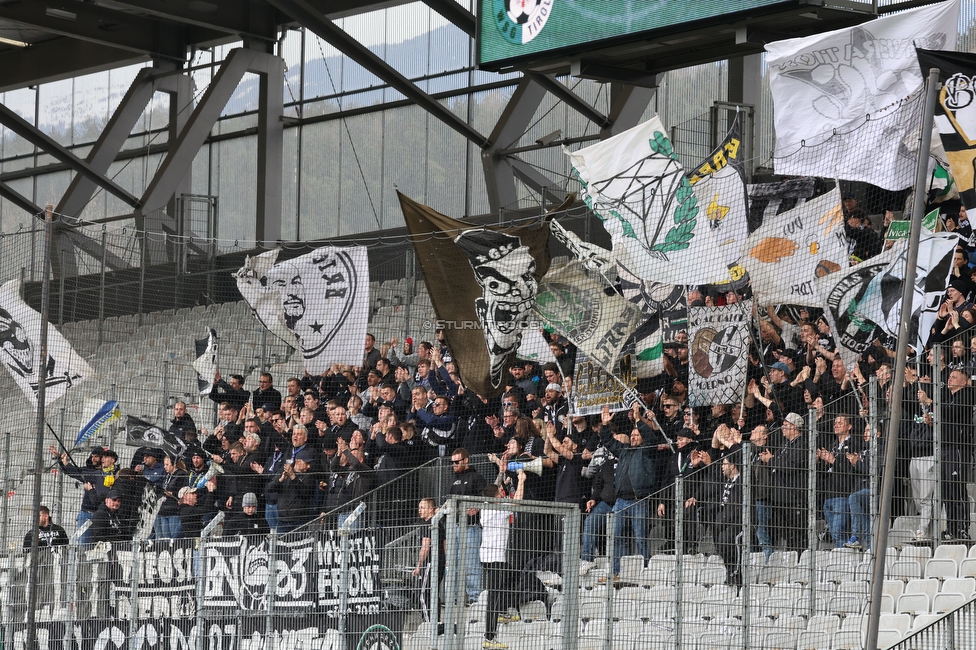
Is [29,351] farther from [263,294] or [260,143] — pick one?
[260,143]

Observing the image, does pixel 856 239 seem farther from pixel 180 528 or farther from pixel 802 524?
pixel 180 528

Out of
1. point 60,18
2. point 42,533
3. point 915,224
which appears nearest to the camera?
point 915,224

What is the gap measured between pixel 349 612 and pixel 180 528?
15.4ft

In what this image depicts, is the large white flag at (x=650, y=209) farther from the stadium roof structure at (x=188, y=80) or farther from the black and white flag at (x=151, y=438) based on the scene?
the stadium roof structure at (x=188, y=80)

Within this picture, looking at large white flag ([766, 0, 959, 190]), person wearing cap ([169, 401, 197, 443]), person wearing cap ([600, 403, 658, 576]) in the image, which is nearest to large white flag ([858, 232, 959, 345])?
large white flag ([766, 0, 959, 190])

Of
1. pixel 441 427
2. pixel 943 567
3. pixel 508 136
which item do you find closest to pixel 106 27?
pixel 508 136

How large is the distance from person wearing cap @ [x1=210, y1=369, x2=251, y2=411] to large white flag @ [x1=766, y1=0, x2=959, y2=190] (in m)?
7.70

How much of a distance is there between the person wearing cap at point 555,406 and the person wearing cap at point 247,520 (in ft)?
11.0

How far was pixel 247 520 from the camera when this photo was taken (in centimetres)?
1478

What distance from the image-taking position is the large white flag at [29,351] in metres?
14.0

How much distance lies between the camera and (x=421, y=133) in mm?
27391

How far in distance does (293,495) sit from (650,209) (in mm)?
5137

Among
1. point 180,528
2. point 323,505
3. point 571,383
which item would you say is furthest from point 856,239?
point 180,528

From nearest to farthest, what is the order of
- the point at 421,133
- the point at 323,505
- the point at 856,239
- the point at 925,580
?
1. the point at 925,580
2. the point at 856,239
3. the point at 323,505
4. the point at 421,133
